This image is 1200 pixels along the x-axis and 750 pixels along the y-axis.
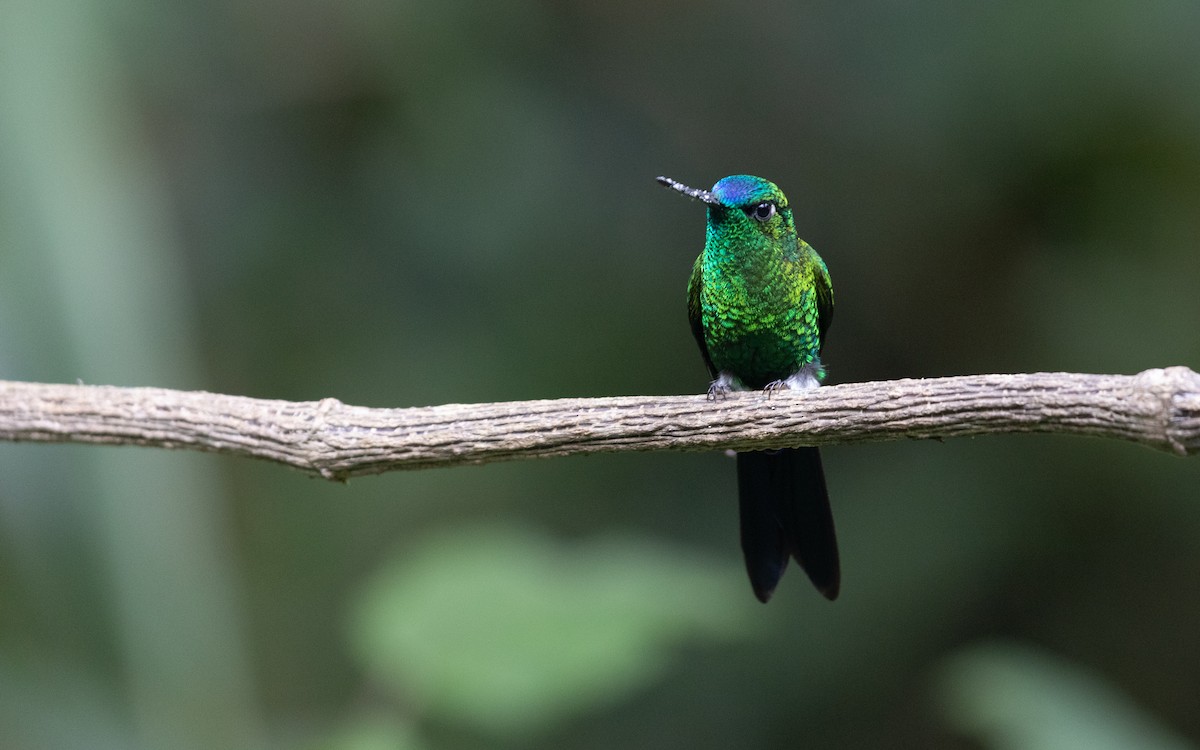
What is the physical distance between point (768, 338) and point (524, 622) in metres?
1.20

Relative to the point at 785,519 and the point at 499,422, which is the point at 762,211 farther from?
the point at 499,422

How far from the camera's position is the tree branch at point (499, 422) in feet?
7.11

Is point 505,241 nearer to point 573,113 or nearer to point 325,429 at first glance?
point 573,113

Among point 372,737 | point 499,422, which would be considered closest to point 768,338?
point 499,422

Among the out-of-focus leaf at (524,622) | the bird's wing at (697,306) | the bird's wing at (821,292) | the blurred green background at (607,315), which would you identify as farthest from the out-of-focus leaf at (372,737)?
the bird's wing at (821,292)

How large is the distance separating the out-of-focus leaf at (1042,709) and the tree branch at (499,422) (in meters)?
1.61

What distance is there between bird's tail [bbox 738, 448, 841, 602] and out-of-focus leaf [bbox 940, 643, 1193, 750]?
0.74 m

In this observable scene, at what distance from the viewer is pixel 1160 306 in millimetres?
4629

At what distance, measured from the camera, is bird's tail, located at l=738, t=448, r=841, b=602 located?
10.6 feet

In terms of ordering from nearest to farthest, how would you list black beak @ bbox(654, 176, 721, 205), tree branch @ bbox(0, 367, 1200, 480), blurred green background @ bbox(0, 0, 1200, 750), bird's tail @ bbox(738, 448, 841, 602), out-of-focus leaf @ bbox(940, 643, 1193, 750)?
tree branch @ bbox(0, 367, 1200, 480), black beak @ bbox(654, 176, 721, 205), bird's tail @ bbox(738, 448, 841, 602), out-of-focus leaf @ bbox(940, 643, 1193, 750), blurred green background @ bbox(0, 0, 1200, 750)

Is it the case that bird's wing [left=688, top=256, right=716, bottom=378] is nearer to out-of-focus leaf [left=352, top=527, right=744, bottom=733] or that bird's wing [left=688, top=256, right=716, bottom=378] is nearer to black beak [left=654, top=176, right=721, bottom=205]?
black beak [left=654, top=176, right=721, bottom=205]

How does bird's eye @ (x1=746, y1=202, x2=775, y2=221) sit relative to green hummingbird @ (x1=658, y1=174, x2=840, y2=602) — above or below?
above

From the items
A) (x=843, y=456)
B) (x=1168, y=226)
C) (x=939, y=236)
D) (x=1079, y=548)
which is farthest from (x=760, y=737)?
(x=1168, y=226)

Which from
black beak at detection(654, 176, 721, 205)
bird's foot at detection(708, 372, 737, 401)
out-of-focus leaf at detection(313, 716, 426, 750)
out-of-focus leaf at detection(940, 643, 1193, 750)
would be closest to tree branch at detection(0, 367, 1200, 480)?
black beak at detection(654, 176, 721, 205)
